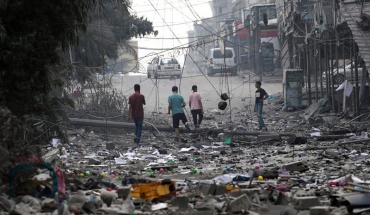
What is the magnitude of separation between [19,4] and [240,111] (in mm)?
24299

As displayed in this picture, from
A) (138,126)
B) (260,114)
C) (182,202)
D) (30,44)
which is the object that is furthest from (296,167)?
(260,114)

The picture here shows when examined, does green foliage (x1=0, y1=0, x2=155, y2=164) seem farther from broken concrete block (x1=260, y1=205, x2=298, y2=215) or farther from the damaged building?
the damaged building

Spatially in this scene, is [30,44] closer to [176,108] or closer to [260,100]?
[176,108]

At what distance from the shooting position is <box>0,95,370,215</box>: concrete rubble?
30.0 ft

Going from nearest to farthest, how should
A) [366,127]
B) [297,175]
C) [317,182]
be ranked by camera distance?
[317,182] < [297,175] < [366,127]

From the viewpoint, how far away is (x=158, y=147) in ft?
65.2

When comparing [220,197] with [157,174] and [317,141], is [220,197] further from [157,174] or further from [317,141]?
[317,141]

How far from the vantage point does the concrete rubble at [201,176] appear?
9148 mm

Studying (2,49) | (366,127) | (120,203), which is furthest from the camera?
(366,127)

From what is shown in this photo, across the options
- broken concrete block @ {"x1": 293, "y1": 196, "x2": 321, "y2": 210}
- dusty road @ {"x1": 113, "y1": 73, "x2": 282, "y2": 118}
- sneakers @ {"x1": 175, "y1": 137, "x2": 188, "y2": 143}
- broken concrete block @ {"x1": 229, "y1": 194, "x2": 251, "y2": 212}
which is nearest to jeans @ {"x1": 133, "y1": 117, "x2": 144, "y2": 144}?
sneakers @ {"x1": 175, "y1": 137, "x2": 188, "y2": 143}

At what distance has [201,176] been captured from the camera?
13.2 metres

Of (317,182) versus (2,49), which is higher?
(2,49)

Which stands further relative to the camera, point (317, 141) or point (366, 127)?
point (366, 127)

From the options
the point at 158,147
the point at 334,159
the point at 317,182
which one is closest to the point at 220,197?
the point at 317,182
